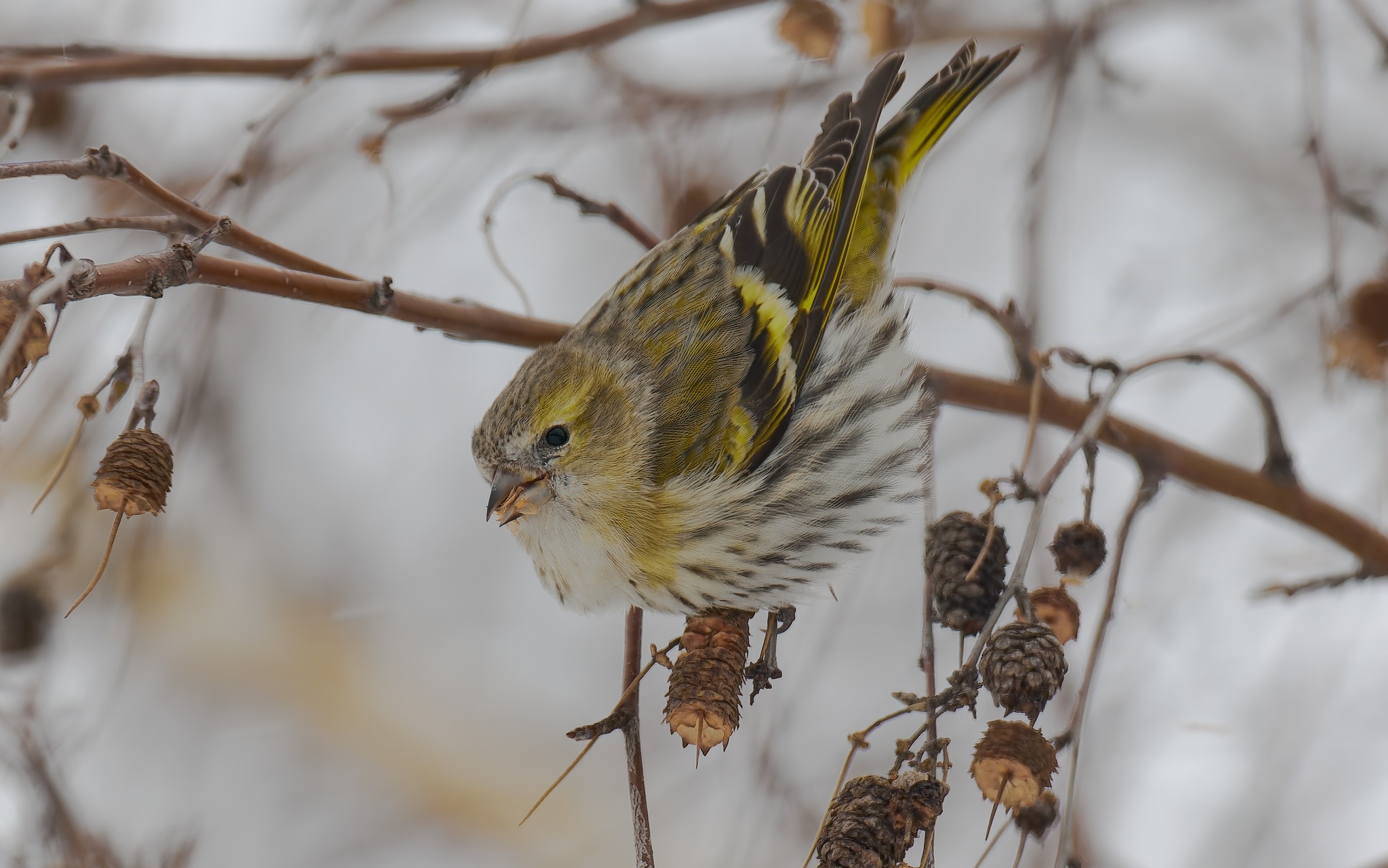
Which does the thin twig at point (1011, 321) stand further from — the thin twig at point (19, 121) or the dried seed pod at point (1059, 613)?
the thin twig at point (19, 121)

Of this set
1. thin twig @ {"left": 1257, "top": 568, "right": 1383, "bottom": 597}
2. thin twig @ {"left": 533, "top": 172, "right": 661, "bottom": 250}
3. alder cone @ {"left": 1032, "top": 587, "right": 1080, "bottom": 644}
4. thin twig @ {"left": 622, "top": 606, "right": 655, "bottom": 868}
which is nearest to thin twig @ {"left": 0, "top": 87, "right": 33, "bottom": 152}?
thin twig @ {"left": 533, "top": 172, "right": 661, "bottom": 250}

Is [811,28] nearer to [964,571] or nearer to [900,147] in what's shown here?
[900,147]

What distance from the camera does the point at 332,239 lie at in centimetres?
338

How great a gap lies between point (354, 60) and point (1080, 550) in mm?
1808

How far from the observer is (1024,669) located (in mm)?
1472

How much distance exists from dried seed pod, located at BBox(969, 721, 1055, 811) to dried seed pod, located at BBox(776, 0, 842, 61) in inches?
71.5

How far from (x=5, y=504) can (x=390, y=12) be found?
1566 millimetres

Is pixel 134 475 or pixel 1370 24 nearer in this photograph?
pixel 134 475

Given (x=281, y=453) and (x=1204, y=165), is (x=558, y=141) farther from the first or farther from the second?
(x=1204, y=165)

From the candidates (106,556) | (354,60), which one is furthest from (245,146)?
(106,556)

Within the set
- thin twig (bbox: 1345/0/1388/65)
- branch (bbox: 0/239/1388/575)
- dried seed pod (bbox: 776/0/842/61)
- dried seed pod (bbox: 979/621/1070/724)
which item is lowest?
dried seed pod (bbox: 979/621/1070/724)

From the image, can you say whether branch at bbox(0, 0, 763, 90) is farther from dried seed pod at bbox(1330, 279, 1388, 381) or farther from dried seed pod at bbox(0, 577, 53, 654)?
dried seed pod at bbox(1330, 279, 1388, 381)

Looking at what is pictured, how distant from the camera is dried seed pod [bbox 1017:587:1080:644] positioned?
72.7 inches

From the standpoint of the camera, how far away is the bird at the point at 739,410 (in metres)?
2.36
